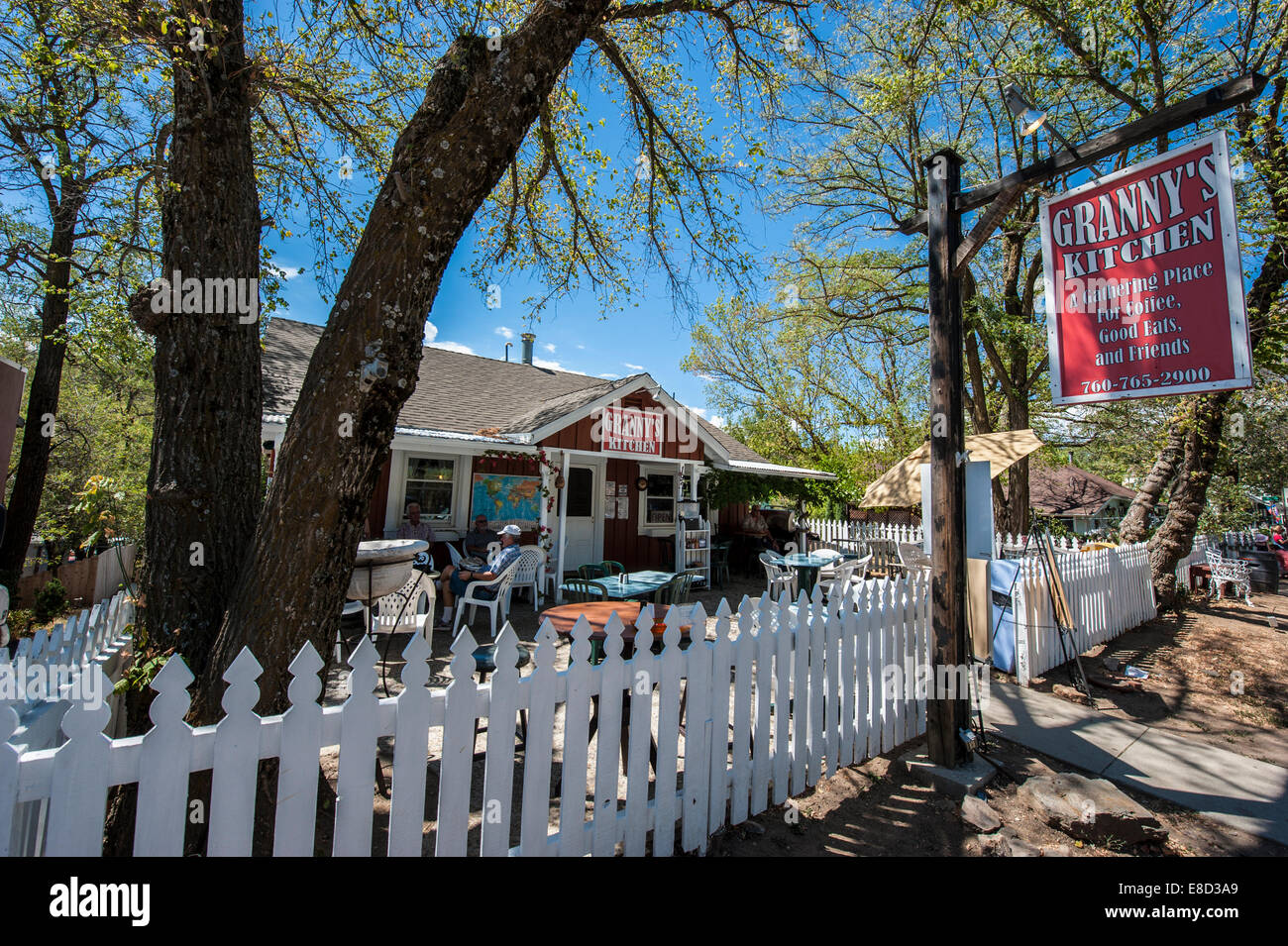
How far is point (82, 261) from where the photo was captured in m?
9.47

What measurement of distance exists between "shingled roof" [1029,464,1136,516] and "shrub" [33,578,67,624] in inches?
1345

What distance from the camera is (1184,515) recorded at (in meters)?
9.22

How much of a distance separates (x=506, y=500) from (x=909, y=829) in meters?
9.19

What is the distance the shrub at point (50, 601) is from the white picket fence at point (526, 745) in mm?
7934

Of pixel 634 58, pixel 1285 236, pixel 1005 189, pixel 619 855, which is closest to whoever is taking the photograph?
pixel 619 855

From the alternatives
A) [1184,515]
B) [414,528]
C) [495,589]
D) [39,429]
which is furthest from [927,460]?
[39,429]

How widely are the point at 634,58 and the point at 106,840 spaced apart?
7.61m

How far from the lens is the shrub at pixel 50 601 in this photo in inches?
294

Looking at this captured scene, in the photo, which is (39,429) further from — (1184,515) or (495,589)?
(1184,515)

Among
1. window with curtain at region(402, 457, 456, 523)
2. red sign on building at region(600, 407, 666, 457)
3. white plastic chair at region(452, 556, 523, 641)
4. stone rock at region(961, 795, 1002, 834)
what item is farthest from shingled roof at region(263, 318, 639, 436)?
stone rock at region(961, 795, 1002, 834)

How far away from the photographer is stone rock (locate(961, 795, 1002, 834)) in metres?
2.99

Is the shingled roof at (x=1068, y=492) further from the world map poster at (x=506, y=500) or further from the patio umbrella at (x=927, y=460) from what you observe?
the world map poster at (x=506, y=500)
